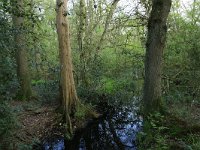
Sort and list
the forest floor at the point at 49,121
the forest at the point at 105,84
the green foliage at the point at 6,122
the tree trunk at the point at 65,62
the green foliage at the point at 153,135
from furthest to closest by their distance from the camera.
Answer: the tree trunk at the point at 65,62, the forest at the point at 105,84, the green foliage at the point at 6,122, the forest floor at the point at 49,121, the green foliage at the point at 153,135

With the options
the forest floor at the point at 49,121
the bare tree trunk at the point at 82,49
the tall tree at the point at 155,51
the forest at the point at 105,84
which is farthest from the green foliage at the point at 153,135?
the bare tree trunk at the point at 82,49

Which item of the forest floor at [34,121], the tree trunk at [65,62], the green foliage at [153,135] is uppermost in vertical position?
the tree trunk at [65,62]

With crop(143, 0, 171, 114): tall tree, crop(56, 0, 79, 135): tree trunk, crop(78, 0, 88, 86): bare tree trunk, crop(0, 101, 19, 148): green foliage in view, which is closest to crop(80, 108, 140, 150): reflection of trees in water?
crop(56, 0, 79, 135): tree trunk

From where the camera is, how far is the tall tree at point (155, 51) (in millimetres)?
7211

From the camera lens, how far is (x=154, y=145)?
248 inches

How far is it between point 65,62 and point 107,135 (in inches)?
126

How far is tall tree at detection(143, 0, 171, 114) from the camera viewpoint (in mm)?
7211

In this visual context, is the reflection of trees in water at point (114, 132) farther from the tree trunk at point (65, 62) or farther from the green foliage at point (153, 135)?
the green foliage at point (153, 135)

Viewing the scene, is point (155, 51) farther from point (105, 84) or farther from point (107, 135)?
point (105, 84)

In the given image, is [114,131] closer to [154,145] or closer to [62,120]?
[62,120]

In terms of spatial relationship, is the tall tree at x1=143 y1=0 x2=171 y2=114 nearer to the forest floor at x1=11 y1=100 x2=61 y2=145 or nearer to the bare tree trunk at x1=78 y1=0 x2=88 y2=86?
the forest floor at x1=11 y1=100 x2=61 y2=145

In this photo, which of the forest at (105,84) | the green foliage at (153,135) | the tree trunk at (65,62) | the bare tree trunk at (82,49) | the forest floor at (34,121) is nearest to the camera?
the green foliage at (153,135)

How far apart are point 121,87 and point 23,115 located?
21.9 ft

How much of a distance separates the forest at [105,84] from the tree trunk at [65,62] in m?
0.04
